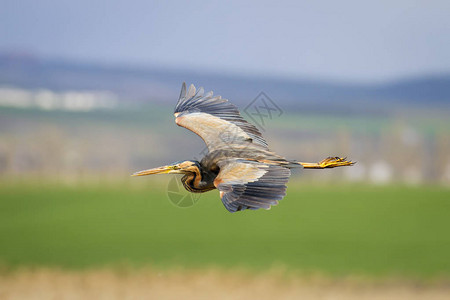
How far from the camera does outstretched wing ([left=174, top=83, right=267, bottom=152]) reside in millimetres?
8469

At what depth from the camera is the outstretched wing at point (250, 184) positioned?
709 centimetres

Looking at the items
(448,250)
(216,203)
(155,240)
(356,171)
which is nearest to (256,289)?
(155,240)

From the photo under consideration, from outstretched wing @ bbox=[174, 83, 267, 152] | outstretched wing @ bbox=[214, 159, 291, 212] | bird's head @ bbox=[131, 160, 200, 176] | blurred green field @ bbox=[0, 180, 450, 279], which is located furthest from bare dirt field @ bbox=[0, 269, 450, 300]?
outstretched wing @ bbox=[214, 159, 291, 212]

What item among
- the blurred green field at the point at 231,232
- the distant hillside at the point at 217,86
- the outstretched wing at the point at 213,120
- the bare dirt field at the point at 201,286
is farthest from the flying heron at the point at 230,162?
the distant hillside at the point at 217,86

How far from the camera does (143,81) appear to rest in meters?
148

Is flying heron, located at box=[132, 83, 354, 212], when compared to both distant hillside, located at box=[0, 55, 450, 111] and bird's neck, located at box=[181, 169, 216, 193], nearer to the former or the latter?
bird's neck, located at box=[181, 169, 216, 193]

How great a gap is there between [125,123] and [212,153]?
102 meters

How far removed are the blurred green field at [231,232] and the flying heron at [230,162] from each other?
18.1 meters

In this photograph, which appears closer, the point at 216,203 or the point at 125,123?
the point at 216,203

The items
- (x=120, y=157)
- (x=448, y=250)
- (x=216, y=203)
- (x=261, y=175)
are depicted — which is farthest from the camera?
(x=120, y=157)

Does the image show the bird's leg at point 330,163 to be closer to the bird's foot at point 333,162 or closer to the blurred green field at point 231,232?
the bird's foot at point 333,162

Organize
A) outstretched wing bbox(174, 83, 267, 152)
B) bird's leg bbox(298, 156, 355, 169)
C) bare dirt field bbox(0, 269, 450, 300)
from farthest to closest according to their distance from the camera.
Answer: bare dirt field bbox(0, 269, 450, 300)
outstretched wing bbox(174, 83, 267, 152)
bird's leg bbox(298, 156, 355, 169)

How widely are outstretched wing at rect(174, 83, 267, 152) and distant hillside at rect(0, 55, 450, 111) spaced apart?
11181cm

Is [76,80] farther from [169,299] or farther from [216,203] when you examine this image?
[169,299]
